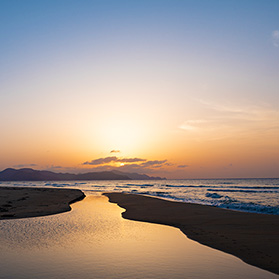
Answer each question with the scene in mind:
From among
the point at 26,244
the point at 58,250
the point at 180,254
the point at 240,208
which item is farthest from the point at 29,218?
the point at 240,208

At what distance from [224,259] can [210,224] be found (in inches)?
316

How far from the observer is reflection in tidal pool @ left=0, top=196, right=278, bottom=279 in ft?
26.9

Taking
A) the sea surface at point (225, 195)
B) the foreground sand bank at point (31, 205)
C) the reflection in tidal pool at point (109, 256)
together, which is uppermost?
the reflection in tidal pool at point (109, 256)

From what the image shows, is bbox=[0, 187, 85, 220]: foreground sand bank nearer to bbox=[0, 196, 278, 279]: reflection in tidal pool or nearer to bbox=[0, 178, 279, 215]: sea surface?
bbox=[0, 196, 278, 279]: reflection in tidal pool

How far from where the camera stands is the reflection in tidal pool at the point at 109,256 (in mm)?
8203

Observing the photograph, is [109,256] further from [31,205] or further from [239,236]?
[31,205]

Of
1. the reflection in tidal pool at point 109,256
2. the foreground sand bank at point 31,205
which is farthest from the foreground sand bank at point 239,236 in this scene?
the foreground sand bank at point 31,205

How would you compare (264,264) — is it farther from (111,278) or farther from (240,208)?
(240,208)

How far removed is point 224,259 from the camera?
998 centimetres

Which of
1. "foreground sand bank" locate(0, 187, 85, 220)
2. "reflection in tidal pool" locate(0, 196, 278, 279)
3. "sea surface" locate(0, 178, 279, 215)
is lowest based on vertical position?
"sea surface" locate(0, 178, 279, 215)

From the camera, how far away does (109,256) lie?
9.94 metres

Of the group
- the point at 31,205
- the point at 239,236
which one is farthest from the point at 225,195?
the point at 239,236

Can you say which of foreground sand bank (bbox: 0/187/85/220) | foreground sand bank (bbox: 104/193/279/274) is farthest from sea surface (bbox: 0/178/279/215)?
foreground sand bank (bbox: 0/187/85/220)

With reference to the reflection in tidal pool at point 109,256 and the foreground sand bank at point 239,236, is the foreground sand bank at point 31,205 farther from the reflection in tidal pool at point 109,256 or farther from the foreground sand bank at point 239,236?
the foreground sand bank at point 239,236
